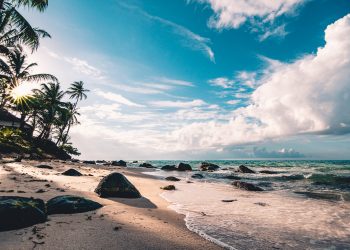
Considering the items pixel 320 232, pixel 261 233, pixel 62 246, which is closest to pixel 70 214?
pixel 62 246

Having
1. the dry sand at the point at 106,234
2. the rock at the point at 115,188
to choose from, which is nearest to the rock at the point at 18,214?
the dry sand at the point at 106,234

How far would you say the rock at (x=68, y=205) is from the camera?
17.3 feet

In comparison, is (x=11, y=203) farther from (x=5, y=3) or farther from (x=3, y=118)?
(x=3, y=118)

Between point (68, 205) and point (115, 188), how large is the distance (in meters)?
2.72

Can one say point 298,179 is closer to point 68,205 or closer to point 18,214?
point 68,205

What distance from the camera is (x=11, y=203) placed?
4.41 meters

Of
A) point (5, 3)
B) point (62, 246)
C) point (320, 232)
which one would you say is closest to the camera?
point (62, 246)

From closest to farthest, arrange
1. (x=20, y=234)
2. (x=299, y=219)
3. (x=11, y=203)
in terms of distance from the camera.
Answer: (x=20, y=234), (x=11, y=203), (x=299, y=219)

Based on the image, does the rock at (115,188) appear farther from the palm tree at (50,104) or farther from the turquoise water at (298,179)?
the palm tree at (50,104)

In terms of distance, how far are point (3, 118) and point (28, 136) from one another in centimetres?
440

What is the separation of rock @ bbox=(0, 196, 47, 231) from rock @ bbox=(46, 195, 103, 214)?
0.50 m

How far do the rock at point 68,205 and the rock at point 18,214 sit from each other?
50cm

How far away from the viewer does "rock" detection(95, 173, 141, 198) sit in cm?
805

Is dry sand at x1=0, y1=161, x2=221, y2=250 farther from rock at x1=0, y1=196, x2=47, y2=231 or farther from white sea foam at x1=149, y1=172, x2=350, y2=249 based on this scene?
white sea foam at x1=149, y1=172, x2=350, y2=249
